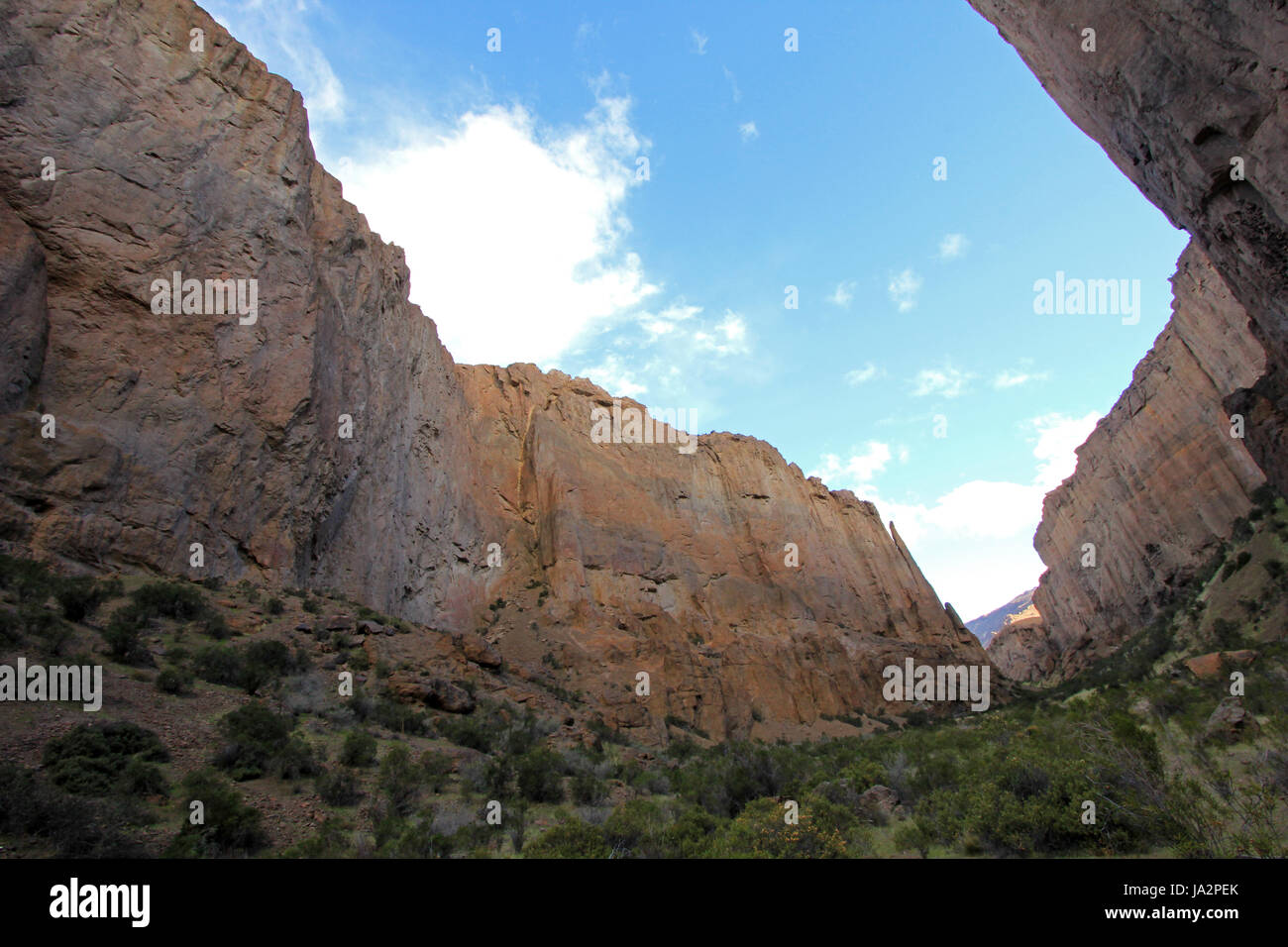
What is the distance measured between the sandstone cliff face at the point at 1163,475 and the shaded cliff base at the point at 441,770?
2704cm

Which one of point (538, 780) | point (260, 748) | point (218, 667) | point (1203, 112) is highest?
point (1203, 112)

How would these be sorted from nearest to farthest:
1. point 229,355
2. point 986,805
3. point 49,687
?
point 986,805 < point 49,687 < point 229,355

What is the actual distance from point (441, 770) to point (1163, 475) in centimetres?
5028

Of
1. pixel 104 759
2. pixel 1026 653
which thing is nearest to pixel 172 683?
pixel 104 759

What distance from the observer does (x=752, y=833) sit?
6793 millimetres

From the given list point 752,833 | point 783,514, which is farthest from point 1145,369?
point 752,833

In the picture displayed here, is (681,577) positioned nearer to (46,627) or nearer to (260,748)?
(260,748)

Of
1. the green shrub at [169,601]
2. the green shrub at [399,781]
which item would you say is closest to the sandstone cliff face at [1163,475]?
the green shrub at [399,781]

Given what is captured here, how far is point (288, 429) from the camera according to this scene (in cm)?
1941

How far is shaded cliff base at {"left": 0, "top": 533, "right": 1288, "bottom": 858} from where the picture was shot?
20.4 feet

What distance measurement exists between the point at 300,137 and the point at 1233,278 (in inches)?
1148

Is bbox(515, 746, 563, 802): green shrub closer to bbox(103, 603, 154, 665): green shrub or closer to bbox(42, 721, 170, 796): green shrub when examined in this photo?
bbox(42, 721, 170, 796): green shrub

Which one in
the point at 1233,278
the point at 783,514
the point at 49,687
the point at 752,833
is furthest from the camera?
the point at 783,514
